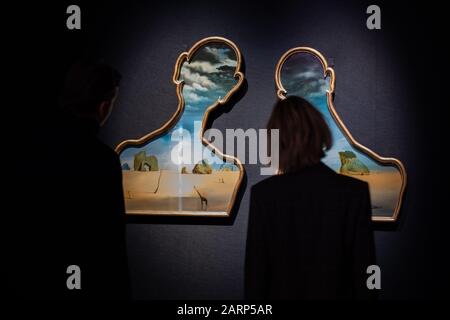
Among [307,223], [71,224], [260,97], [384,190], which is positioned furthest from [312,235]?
[260,97]

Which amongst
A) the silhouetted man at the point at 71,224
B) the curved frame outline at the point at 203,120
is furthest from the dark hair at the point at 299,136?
the curved frame outline at the point at 203,120

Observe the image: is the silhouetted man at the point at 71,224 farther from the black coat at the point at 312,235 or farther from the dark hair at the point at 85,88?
the black coat at the point at 312,235

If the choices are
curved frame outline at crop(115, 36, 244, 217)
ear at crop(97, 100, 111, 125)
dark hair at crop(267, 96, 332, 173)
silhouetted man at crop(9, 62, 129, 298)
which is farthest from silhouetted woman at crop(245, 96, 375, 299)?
curved frame outline at crop(115, 36, 244, 217)

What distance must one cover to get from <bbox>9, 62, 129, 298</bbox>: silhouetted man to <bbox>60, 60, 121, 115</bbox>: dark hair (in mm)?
85

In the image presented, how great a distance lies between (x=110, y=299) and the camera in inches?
58.5

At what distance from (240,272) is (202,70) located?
1216mm

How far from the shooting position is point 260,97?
273cm

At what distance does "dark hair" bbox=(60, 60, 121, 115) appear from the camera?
5.00 ft

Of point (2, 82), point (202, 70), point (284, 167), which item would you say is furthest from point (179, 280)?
point (2, 82)

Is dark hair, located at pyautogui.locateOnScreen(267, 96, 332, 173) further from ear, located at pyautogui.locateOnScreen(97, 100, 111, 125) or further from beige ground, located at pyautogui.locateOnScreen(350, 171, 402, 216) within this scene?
beige ground, located at pyautogui.locateOnScreen(350, 171, 402, 216)

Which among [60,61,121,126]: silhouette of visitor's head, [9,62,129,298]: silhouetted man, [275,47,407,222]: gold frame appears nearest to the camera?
[9,62,129,298]: silhouetted man

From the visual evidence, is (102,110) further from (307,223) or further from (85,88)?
(307,223)

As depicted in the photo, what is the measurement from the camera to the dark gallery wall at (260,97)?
2621 mm

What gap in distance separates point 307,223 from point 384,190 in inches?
47.8
